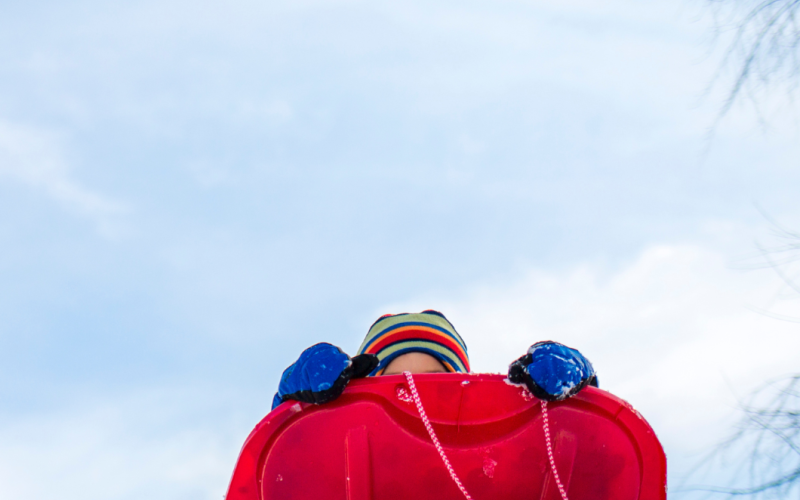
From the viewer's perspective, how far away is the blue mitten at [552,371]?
167 cm

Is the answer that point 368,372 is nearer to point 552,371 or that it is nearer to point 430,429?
point 430,429

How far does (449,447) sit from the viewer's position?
5.86 feet

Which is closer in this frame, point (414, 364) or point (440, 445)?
point (440, 445)

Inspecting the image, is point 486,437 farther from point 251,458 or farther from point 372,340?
point 372,340

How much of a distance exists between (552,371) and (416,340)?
110 cm

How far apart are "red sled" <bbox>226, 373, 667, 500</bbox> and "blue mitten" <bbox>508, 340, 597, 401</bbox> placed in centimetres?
6

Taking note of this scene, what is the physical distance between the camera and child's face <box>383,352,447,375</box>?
2619mm

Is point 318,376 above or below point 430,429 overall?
above

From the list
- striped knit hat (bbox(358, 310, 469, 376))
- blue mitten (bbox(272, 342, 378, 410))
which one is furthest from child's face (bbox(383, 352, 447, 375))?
blue mitten (bbox(272, 342, 378, 410))

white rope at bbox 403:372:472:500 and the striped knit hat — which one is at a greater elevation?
the striped knit hat

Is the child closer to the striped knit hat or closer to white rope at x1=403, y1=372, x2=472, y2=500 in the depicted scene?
white rope at x1=403, y1=372, x2=472, y2=500

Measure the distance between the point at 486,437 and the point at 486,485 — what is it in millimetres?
139

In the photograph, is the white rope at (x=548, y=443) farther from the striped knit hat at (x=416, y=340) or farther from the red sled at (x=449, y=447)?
the striped knit hat at (x=416, y=340)

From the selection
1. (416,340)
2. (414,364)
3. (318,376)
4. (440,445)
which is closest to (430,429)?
(440,445)
